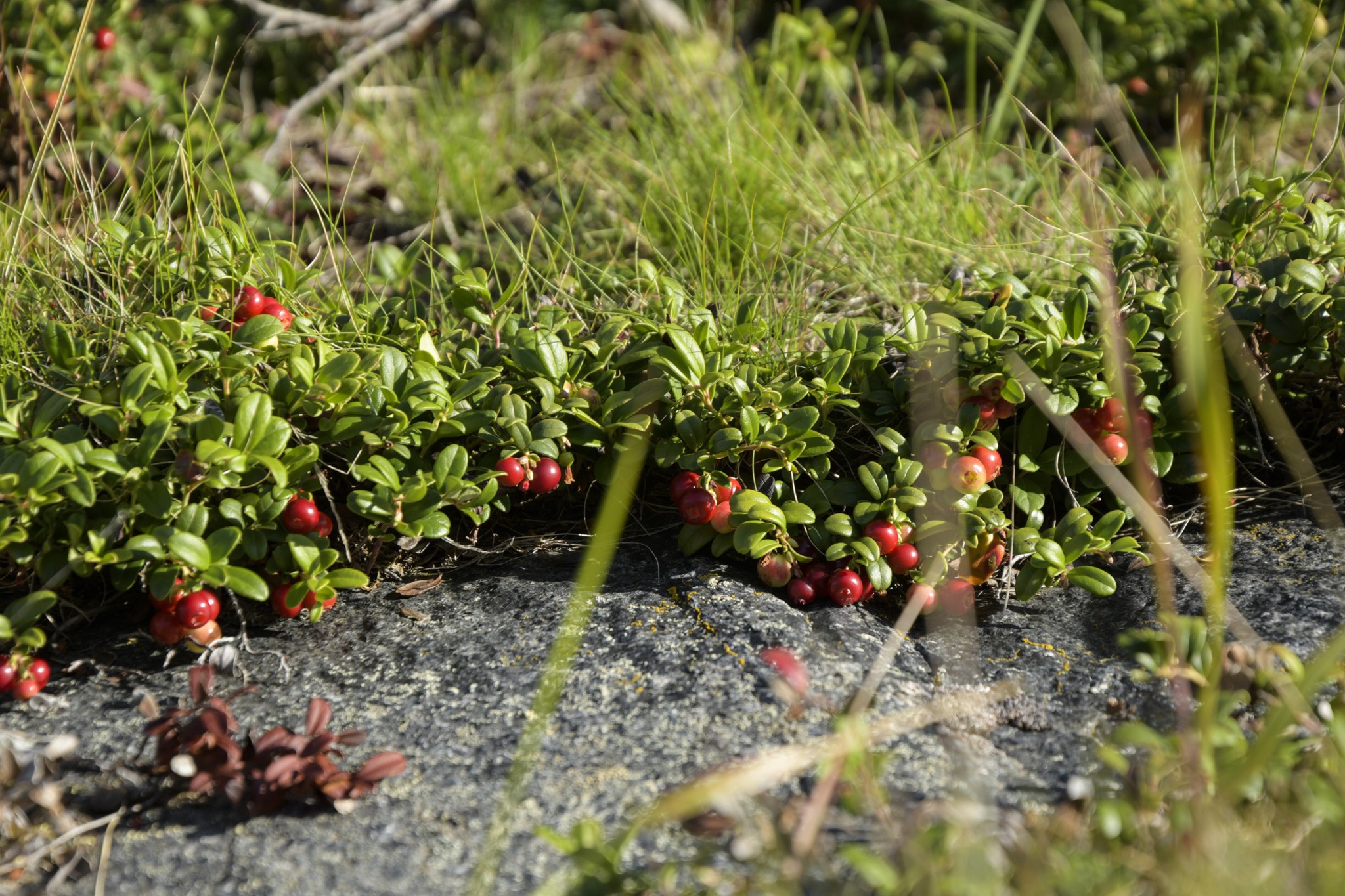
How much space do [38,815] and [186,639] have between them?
1.41ft

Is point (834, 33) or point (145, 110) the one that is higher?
point (834, 33)

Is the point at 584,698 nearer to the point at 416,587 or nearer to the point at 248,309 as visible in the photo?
the point at 416,587

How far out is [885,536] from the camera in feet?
6.53

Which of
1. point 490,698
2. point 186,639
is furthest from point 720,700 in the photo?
point 186,639

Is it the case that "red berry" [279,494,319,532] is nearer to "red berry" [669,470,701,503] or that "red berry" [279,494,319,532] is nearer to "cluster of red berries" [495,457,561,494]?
"cluster of red berries" [495,457,561,494]

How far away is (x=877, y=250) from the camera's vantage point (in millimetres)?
2840

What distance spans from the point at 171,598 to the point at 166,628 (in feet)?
0.20

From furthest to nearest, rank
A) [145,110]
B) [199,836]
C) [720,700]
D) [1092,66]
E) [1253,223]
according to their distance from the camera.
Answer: [1092,66]
[145,110]
[1253,223]
[720,700]
[199,836]

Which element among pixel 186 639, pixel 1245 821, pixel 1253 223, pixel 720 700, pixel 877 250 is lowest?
pixel 186 639

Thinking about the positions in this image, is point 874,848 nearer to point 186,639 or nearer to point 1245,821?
point 1245,821

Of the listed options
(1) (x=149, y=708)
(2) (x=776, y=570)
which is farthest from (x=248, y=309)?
(2) (x=776, y=570)

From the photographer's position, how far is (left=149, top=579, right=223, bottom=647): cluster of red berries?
5.90 feet

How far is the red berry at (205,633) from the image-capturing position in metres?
1.85

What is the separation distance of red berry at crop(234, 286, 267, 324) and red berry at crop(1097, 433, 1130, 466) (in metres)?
1.64
